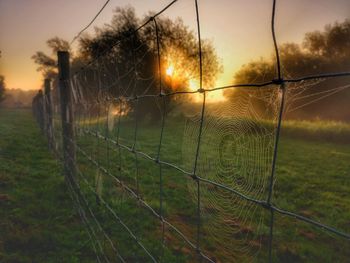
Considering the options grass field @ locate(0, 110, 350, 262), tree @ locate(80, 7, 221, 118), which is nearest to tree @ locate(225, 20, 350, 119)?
tree @ locate(80, 7, 221, 118)

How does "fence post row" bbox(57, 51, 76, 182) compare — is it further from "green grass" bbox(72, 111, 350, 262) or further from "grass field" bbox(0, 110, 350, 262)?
"green grass" bbox(72, 111, 350, 262)

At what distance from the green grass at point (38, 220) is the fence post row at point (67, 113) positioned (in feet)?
1.41

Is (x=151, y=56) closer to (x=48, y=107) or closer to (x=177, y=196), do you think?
(x=48, y=107)

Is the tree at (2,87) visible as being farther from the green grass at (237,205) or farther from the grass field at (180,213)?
the grass field at (180,213)

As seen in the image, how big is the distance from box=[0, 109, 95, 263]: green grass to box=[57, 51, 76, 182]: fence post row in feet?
1.41

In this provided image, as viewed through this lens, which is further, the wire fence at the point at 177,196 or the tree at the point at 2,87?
the tree at the point at 2,87

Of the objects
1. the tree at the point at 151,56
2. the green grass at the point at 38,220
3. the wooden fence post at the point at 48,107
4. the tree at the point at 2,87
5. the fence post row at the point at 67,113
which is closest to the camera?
the green grass at the point at 38,220

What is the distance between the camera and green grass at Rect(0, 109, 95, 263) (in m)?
3.44

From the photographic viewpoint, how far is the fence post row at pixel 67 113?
195 inches

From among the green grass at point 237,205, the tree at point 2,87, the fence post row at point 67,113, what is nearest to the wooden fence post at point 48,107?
the green grass at point 237,205

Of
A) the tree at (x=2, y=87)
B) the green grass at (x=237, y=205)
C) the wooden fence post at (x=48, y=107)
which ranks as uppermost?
the tree at (x=2, y=87)

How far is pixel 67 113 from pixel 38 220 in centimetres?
149

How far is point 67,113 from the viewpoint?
16.5 ft

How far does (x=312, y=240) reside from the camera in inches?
154
